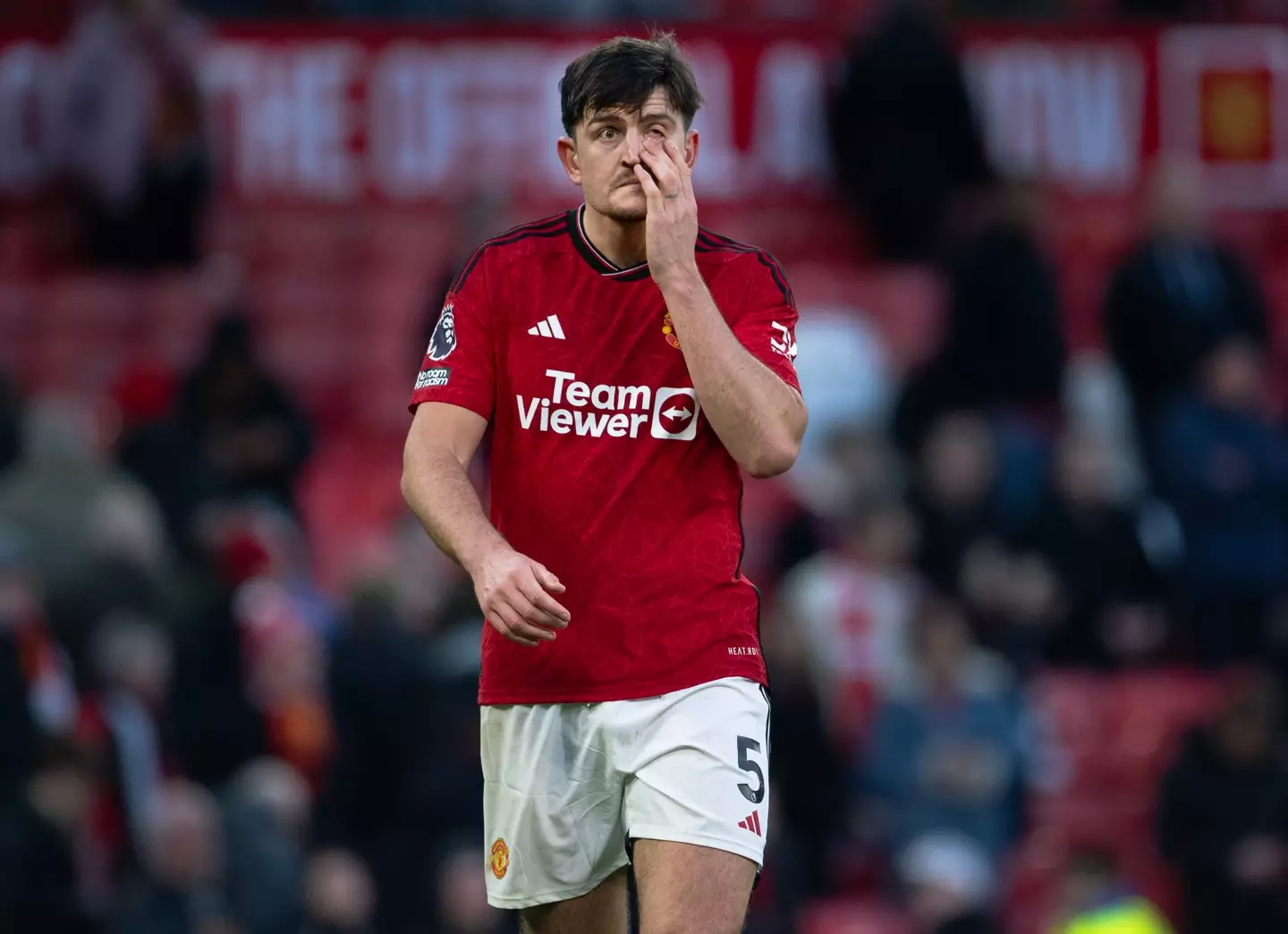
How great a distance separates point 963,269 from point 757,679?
851cm

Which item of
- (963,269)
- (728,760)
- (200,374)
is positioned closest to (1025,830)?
(963,269)

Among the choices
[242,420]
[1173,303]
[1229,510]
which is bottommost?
[1229,510]

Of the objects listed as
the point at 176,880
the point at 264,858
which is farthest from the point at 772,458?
the point at 264,858

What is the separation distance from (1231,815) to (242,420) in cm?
541

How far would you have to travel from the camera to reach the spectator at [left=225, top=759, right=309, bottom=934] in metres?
A: 11.0

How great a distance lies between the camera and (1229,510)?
43.2 feet

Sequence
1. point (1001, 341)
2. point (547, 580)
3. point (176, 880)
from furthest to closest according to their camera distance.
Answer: point (1001, 341)
point (176, 880)
point (547, 580)

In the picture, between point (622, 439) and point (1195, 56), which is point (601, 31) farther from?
point (622, 439)

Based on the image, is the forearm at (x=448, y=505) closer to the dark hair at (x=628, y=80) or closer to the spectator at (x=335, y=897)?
the dark hair at (x=628, y=80)

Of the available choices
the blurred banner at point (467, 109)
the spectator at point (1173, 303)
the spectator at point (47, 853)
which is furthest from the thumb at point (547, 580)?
the blurred banner at point (467, 109)

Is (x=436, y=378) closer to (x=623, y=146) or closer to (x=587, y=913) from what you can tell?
(x=623, y=146)

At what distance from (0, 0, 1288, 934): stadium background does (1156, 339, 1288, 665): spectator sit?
0.02 metres

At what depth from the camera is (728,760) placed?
218 inches

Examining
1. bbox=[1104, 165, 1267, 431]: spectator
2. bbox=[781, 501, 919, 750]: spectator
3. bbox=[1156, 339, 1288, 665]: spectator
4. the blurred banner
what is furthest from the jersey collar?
the blurred banner
